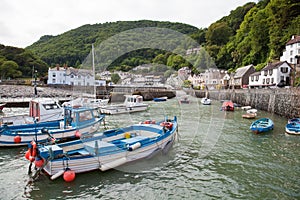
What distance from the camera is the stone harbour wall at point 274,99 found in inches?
899

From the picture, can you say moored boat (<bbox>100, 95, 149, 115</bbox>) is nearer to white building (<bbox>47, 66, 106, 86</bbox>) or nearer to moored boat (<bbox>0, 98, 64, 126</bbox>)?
moored boat (<bbox>0, 98, 64, 126</bbox>)

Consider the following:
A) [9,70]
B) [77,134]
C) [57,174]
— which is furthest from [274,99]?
[9,70]

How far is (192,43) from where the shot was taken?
18.0 meters

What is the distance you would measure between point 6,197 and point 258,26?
238ft

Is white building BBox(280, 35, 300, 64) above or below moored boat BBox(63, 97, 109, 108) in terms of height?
above

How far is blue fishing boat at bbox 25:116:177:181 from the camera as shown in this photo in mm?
8562

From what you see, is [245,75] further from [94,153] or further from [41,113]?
[94,153]

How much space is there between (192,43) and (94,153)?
12668 mm

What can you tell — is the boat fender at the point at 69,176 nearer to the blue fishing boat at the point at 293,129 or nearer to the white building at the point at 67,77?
the blue fishing boat at the point at 293,129

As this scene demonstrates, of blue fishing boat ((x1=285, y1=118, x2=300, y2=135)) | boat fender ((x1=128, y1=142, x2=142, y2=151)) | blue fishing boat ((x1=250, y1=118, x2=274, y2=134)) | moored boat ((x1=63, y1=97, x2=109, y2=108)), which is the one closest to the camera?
boat fender ((x1=128, y1=142, x2=142, y2=151))

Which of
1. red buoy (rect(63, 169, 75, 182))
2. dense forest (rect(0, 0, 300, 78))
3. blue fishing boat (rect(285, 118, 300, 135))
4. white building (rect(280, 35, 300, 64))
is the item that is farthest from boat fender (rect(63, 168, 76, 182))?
white building (rect(280, 35, 300, 64))

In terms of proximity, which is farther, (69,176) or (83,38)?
(83,38)

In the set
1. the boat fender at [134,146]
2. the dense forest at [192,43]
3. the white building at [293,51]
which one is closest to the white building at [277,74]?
the white building at [293,51]

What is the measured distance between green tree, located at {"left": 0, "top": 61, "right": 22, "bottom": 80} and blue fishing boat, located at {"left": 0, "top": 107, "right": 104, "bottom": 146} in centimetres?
6978
